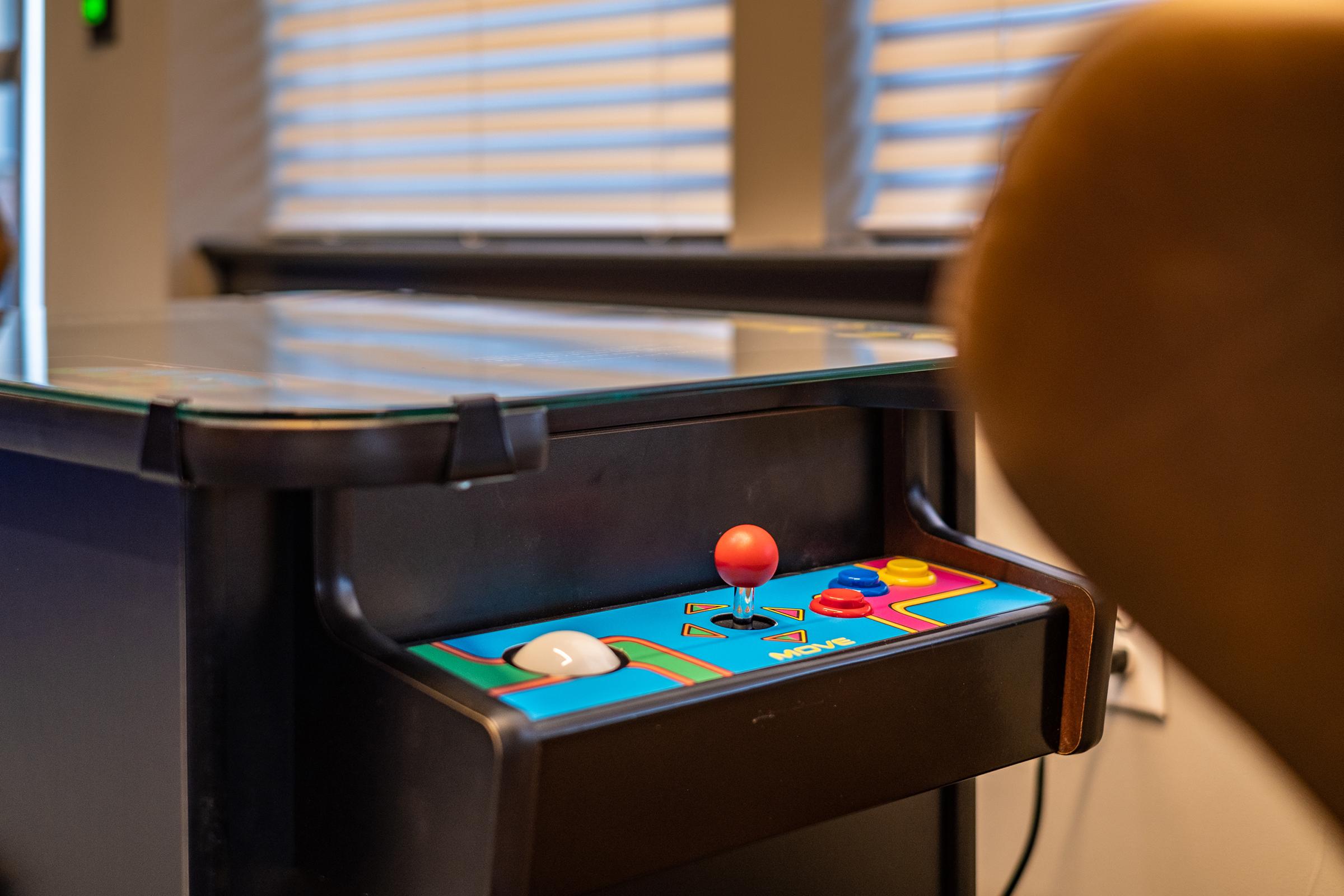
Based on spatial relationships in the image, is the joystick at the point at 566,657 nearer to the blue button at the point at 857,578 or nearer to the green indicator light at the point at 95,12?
the blue button at the point at 857,578

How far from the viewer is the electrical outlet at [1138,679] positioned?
46.1 inches

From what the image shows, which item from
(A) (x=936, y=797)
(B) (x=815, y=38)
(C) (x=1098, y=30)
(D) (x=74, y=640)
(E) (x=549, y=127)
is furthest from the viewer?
(E) (x=549, y=127)

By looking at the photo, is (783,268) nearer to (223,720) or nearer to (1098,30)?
(223,720)

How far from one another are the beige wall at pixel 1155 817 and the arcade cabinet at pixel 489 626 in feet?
0.94

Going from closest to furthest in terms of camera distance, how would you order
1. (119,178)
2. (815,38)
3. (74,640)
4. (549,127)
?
1. (74,640)
2. (815,38)
3. (549,127)
4. (119,178)

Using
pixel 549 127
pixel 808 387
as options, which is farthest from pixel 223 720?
pixel 549 127

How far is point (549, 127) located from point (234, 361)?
3.72ft

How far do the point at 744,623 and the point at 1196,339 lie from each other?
0.52m

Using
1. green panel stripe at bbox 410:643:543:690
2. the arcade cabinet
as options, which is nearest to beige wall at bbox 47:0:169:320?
the arcade cabinet

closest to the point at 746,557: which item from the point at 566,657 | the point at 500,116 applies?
the point at 566,657

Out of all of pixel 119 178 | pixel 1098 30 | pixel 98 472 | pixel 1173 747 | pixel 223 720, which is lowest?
pixel 1173 747

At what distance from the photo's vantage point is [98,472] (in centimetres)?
72

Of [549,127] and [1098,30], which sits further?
[549,127]

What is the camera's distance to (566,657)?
2.12 ft
